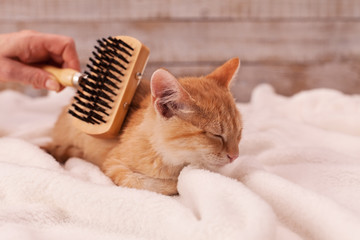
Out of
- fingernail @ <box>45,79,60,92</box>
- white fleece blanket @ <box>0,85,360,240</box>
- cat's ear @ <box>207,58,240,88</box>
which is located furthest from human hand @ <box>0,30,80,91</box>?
cat's ear @ <box>207,58,240,88</box>

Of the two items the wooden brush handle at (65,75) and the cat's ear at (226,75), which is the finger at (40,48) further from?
the cat's ear at (226,75)

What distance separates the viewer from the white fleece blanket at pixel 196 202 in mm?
612

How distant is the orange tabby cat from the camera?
0.80m

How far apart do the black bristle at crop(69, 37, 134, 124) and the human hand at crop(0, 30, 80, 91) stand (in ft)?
0.70

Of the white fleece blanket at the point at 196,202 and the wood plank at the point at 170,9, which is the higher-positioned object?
the wood plank at the point at 170,9

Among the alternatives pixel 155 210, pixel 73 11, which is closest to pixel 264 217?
pixel 155 210

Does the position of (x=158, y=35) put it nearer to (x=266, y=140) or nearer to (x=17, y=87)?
(x=17, y=87)

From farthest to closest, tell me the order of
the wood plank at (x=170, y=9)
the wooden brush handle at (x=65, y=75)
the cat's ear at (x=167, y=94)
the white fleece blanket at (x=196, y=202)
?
the wood plank at (x=170, y=9) < the wooden brush handle at (x=65, y=75) < the cat's ear at (x=167, y=94) < the white fleece blanket at (x=196, y=202)

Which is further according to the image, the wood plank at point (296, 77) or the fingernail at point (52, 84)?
the wood plank at point (296, 77)

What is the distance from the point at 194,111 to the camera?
0.80m

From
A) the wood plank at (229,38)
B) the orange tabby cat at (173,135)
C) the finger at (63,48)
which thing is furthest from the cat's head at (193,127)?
the wood plank at (229,38)

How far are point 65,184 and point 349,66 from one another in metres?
1.82

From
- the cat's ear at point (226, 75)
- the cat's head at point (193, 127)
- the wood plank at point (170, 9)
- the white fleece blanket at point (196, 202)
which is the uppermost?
the wood plank at point (170, 9)

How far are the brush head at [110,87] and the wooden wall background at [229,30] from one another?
100cm
